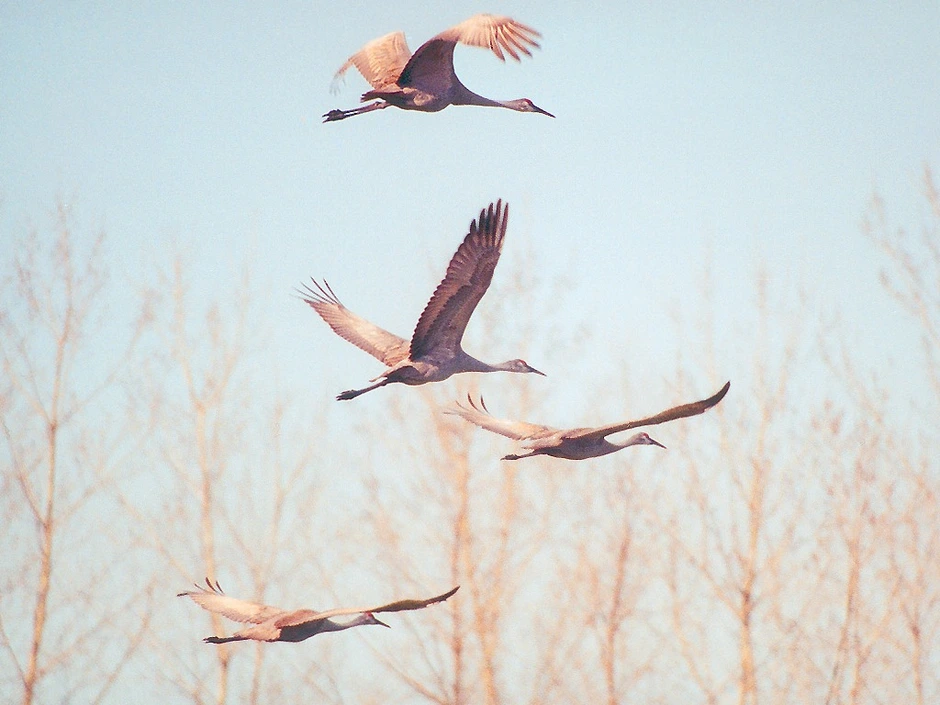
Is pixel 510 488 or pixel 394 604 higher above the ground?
pixel 510 488

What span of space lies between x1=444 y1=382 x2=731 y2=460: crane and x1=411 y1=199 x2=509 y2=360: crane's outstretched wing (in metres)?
0.51

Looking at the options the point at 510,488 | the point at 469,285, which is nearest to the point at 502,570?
the point at 510,488

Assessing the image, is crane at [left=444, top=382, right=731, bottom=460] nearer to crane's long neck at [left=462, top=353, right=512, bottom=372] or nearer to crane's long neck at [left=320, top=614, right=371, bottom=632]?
crane's long neck at [left=462, top=353, right=512, bottom=372]

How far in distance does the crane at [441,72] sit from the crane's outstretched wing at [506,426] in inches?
64.1

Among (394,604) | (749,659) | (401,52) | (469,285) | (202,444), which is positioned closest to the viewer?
(394,604)

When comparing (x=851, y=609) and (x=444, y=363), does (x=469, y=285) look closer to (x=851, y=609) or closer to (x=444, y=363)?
(x=444, y=363)

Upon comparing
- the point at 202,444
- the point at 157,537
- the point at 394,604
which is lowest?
the point at 394,604

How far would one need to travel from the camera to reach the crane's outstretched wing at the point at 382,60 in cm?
675

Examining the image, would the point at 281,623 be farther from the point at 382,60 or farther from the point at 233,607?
the point at 382,60

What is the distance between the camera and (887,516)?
40.8ft

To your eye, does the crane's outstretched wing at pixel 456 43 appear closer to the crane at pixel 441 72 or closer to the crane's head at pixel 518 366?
the crane at pixel 441 72

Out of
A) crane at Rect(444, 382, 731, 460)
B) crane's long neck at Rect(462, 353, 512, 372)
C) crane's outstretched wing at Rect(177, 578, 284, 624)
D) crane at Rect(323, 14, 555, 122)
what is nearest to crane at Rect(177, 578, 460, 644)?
crane's outstretched wing at Rect(177, 578, 284, 624)

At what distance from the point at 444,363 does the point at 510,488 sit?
711 cm

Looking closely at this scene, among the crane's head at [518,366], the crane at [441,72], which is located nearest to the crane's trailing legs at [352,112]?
the crane at [441,72]
